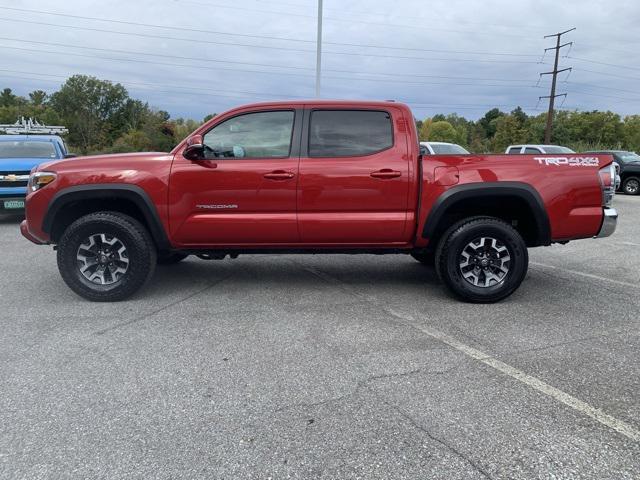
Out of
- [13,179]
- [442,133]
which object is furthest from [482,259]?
[442,133]

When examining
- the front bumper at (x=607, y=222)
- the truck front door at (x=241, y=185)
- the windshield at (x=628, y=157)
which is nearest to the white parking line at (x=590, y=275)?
the front bumper at (x=607, y=222)

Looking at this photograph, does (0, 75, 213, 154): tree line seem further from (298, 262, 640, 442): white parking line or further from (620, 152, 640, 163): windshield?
(298, 262, 640, 442): white parking line

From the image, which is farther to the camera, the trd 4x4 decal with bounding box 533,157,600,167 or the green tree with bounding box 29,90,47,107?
the green tree with bounding box 29,90,47,107

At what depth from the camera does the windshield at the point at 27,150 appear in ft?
34.7

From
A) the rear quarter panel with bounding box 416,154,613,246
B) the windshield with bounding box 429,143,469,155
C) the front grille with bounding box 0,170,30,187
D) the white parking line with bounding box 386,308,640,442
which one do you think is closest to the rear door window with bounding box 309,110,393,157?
the rear quarter panel with bounding box 416,154,613,246

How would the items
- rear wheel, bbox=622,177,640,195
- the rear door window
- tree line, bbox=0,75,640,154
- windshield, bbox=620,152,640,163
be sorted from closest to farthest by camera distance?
the rear door window, rear wheel, bbox=622,177,640,195, windshield, bbox=620,152,640,163, tree line, bbox=0,75,640,154

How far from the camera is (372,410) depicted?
9.41 feet

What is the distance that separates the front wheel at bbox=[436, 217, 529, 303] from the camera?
15.7ft

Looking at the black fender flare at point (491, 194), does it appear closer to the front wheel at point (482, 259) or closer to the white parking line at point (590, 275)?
the front wheel at point (482, 259)

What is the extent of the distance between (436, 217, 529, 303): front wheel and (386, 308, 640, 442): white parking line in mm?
817

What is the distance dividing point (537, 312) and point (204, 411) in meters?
3.23

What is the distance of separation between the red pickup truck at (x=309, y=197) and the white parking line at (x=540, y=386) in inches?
39.0

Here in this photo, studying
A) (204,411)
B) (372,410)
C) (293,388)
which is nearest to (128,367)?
(204,411)

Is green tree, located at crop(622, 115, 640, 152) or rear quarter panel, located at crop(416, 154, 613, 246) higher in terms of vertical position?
green tree, located at crop(622, 115, 640, 152)
